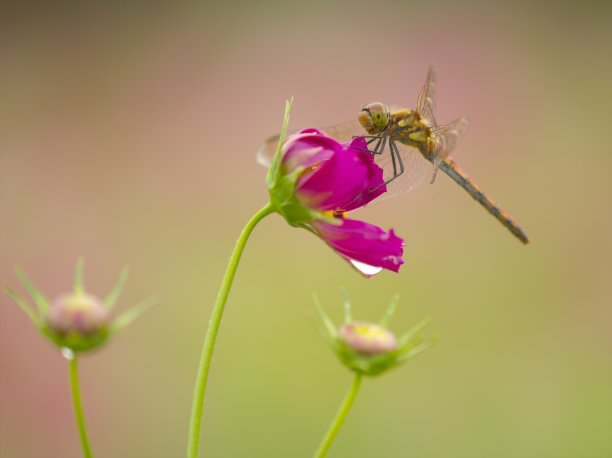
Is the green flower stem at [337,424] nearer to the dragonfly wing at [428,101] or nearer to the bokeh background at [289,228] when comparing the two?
the dragonfly wing at [428,101]

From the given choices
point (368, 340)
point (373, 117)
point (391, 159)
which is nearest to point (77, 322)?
point (368, 340)

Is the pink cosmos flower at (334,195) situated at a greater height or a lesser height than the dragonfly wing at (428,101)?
lesser

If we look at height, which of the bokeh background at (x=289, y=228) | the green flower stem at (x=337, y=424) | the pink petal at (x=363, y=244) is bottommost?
the green flower stem at (x=337, y=424)

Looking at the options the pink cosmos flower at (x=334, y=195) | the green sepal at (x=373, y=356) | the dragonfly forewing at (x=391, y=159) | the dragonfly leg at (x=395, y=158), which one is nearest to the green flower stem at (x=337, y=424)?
the green sepal at (x=373, y=356)

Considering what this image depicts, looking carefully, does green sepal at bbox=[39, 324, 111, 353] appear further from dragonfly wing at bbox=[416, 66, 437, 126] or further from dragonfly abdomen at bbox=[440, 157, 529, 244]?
dragonfly abdomen at bbox=[440, 157, 529, 244]

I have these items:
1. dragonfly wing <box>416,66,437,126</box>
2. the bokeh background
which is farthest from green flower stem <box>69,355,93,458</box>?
the bokeh background

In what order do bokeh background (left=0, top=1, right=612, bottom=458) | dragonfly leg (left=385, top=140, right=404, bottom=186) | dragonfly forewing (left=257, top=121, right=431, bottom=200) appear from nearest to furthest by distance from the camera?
dragonfly forewing (left=257, top=121, right=431, bottom=200)
dragonfly leg (left=385, top=140, right=404, bottom=186)
bokeh background (left=0, top=1, right=612, bottom=458)

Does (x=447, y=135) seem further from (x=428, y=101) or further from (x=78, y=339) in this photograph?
(x=78, y=339)

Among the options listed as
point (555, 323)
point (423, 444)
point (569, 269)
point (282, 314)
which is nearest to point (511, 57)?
point (569, 269)
